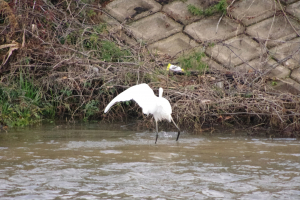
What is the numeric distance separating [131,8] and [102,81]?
153 cm

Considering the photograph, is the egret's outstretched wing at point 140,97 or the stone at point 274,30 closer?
the egret's outstretched wing at point 140,97

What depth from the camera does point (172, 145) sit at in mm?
4199

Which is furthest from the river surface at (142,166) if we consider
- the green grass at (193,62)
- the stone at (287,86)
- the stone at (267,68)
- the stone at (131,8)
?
the stone at (131,8)

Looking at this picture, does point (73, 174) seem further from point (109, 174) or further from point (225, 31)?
point (225, 31)

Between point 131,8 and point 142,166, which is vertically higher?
point 131,8

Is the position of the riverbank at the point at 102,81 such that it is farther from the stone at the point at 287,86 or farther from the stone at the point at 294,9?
the stone at the point at 294,9

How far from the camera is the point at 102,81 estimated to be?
17.1ft

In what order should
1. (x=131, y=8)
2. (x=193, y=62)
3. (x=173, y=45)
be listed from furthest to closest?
(x=131, y=8) → (x=173, y=45) → (x=193, y=62)

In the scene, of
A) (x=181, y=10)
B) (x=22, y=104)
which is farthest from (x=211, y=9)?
(x=22, y=104)

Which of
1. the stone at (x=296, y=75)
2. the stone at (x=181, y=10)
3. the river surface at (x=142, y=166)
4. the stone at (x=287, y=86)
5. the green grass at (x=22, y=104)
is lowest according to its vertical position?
the river surface at (x=142, y=166)

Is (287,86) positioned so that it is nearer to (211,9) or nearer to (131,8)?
(211,9)

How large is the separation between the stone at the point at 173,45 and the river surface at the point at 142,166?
4.91 feet

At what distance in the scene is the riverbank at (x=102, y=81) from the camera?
15.4 feet

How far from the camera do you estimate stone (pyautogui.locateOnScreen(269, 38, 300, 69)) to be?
18.3 ft
